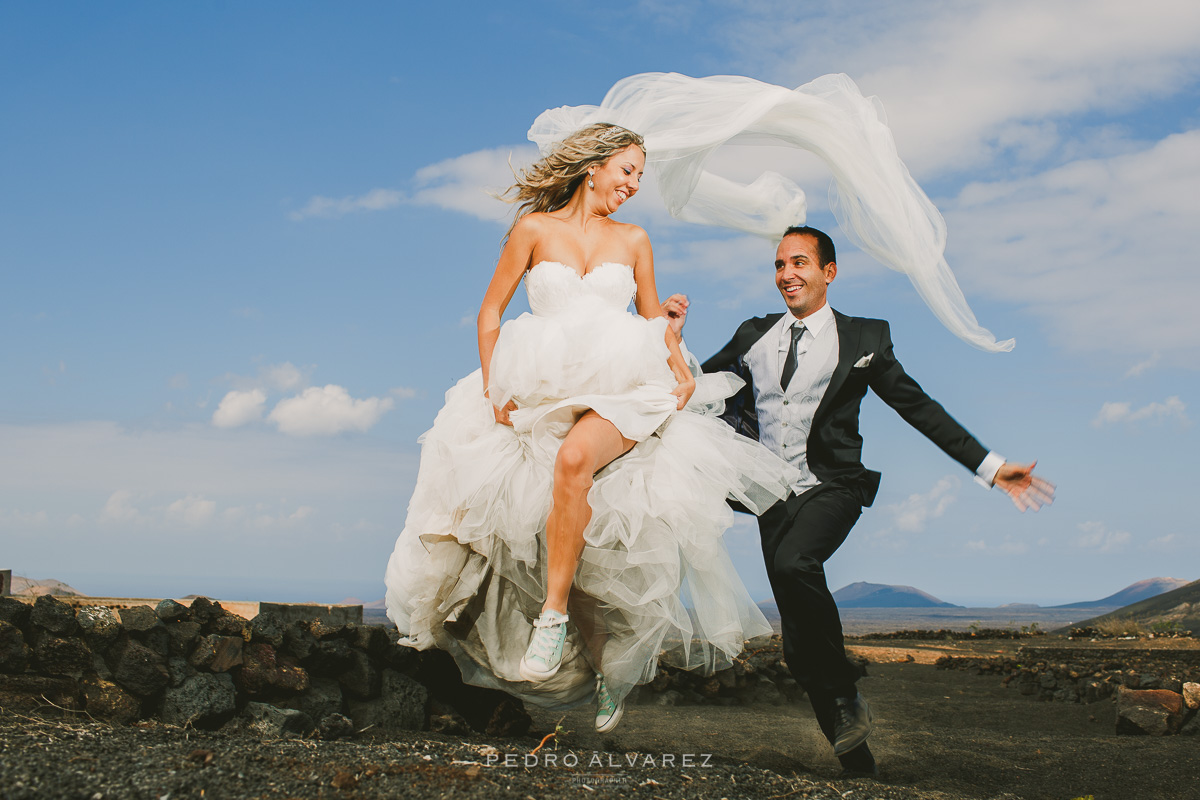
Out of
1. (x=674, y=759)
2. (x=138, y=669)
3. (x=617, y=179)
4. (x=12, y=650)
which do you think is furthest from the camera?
(x=617, y=179)

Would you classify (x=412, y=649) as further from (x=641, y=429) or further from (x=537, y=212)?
(x=537, y=212)

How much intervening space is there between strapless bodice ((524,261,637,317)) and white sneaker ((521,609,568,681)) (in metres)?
1.79

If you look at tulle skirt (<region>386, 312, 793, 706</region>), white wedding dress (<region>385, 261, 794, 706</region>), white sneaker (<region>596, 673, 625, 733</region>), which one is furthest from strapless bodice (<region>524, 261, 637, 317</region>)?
white sneaker (<region>596, 673, 625, 733</region>)

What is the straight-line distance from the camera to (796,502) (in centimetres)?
507

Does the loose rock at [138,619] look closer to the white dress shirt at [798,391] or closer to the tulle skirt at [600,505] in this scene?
the tulle skirt at [600,505]

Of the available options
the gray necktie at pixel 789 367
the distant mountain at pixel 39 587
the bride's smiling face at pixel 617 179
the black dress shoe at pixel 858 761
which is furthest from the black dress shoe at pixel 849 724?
the distant mountain at pixel 39 587

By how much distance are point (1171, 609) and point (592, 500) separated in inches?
1509

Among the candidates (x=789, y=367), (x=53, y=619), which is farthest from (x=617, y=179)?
(x=53, y=619)

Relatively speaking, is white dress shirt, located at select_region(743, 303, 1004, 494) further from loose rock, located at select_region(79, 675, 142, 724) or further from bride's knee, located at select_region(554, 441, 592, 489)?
loose rock, located at select_region(79, 675, 142, 724)

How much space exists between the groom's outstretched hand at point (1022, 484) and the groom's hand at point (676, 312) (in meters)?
2.11

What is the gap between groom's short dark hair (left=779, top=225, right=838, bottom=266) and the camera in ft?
18.1

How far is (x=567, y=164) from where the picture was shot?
529 centimetres

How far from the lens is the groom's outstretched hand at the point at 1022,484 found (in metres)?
5.12

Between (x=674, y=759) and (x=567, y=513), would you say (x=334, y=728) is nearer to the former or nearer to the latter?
(x=567, y=513)
